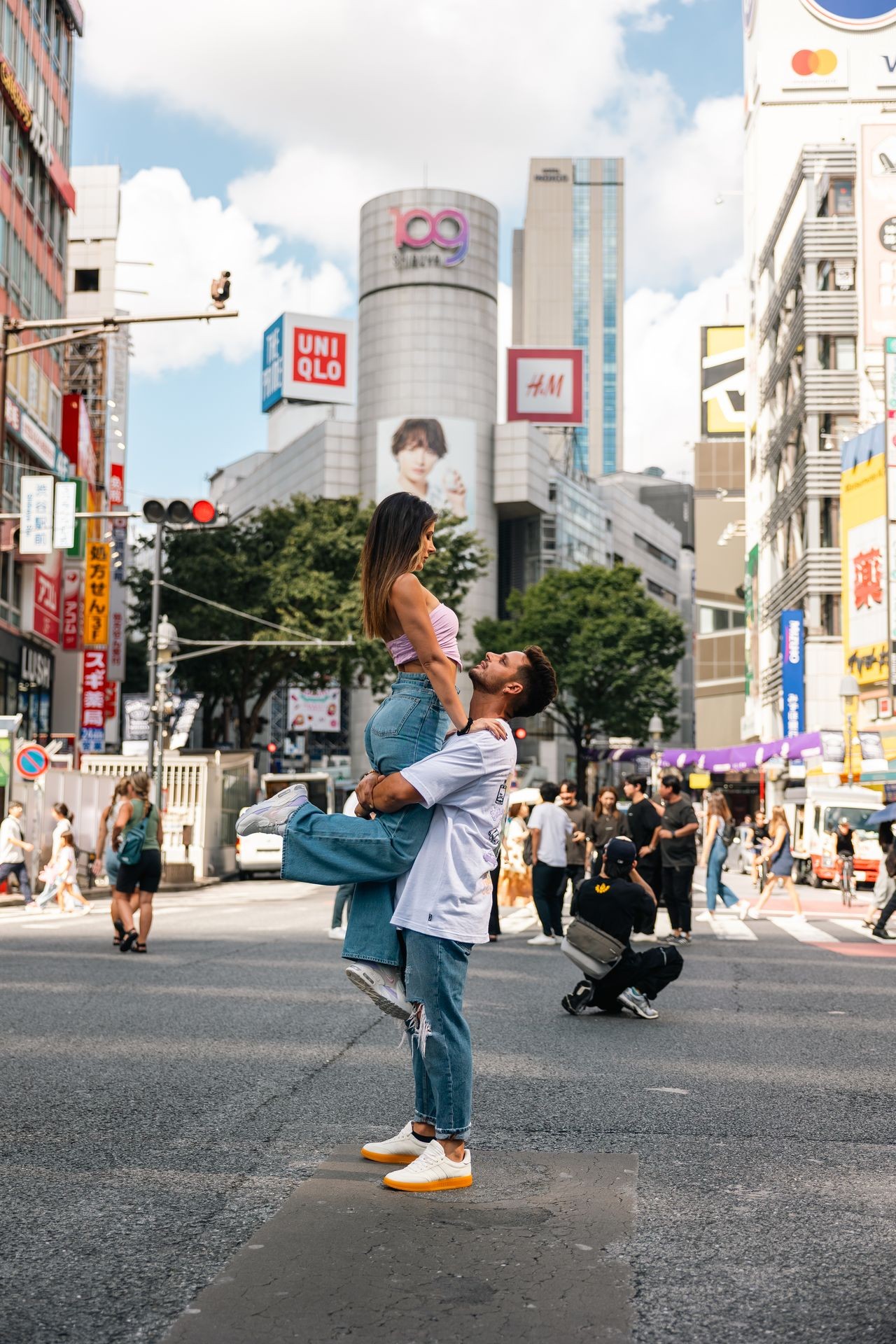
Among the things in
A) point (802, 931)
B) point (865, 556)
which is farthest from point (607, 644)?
point (802, 931)

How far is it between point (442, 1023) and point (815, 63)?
78.1 meters

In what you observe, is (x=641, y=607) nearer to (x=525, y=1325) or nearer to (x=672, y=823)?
(x=672, y=823)

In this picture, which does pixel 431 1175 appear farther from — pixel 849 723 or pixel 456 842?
pixel 849 723

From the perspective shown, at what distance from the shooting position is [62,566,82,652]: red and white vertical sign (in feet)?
Result: 150

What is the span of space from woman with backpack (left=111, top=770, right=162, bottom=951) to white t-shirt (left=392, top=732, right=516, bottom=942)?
32.3 feet

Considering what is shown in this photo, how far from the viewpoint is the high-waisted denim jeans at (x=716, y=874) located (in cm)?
2111

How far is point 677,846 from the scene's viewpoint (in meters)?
17.2

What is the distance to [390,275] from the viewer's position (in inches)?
4446

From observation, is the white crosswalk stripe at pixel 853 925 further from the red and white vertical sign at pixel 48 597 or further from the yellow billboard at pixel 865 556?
the red and white vertical sign at pixel 48 597

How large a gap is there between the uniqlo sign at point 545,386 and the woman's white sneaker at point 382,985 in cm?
11395

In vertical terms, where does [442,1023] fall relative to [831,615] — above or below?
below

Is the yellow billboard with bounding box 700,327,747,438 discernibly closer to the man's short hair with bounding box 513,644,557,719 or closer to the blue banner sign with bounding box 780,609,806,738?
the blue banner sign with bounding box 780,609,806,738

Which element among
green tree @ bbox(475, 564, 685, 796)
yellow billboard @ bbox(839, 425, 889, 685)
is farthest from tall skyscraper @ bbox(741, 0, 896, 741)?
green tree @ bbox(475, 564, 685, 796)

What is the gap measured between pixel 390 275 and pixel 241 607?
7072 cm
